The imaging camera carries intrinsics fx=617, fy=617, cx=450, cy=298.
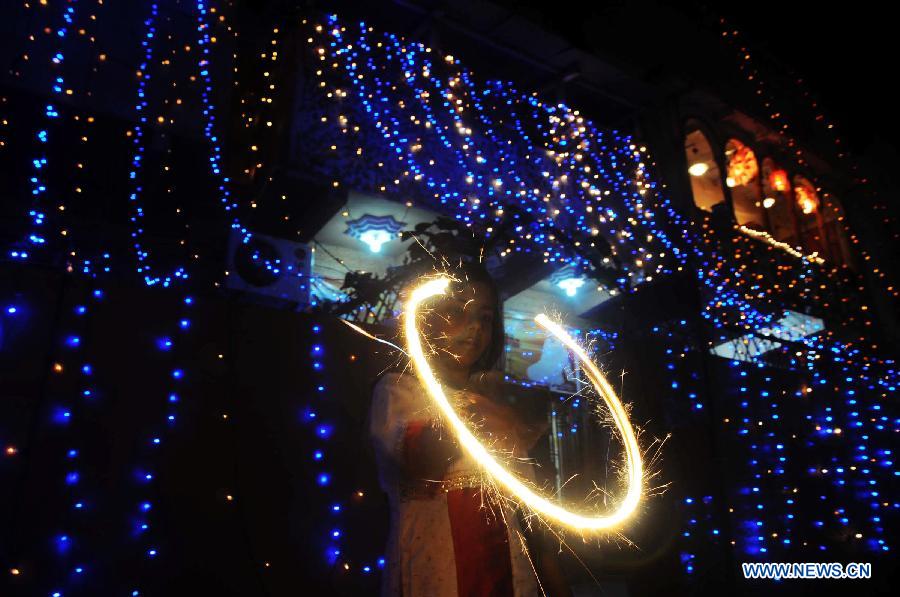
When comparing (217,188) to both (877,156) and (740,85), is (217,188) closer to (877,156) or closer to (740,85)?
(740,85)

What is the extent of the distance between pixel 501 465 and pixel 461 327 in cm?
73

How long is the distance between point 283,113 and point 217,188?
3.57 ft

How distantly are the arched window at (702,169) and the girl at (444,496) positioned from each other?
7806 mm

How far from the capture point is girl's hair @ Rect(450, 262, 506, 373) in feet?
10.7

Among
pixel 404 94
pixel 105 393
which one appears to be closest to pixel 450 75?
pixel 404 94

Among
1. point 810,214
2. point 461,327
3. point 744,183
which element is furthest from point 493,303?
point 810,214

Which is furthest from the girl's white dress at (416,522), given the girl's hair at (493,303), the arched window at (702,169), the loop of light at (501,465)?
the arched window at (702,169)

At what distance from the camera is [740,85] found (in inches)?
386

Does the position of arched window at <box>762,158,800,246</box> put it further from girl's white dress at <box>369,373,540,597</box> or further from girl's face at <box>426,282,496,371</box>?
girl's white dress at <box>369,373,540,597</box>

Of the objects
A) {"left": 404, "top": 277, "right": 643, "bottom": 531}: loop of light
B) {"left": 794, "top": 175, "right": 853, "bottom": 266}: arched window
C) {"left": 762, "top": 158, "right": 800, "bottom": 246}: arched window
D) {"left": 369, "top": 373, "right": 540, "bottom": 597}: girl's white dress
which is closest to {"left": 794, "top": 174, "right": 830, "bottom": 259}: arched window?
{"left": 794, "top": 175, "right": 853, "bottom": 266}: arched window

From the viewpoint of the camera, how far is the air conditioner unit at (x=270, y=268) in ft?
17.9

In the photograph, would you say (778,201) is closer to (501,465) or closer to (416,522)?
(501,465)

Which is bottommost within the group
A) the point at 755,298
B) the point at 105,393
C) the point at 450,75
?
the point at 105,393

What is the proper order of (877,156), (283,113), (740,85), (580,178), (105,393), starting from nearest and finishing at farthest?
1. (105,393)
2. (283,113)
3. (580,178)
4. (740,85)
5. (877,156)
